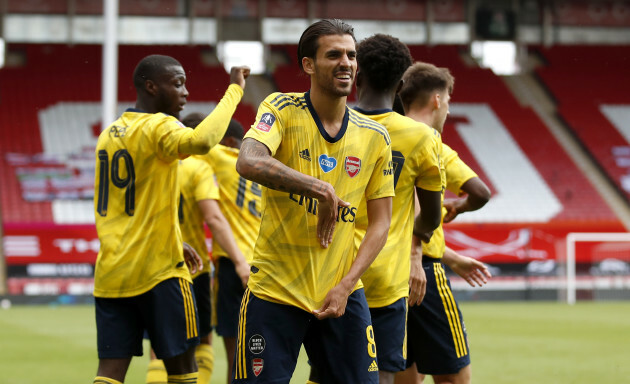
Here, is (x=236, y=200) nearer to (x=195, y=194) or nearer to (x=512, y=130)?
(x=195, y=194)

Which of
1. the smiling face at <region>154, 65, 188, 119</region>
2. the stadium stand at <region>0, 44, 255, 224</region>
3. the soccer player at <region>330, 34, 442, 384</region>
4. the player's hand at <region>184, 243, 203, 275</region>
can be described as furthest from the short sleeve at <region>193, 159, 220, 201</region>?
the stadium stand at <region>0, 44, 255, 224</region>

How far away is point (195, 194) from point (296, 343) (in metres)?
2.74

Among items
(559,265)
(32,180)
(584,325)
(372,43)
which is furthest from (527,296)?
(372,43)

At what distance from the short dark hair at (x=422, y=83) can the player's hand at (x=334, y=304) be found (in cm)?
169

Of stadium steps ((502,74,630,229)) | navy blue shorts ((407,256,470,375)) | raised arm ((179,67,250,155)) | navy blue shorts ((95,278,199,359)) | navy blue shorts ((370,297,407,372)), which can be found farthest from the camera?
stadium steps ((502,74,630,229))

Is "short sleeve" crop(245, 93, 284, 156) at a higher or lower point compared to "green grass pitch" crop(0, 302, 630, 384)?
higher

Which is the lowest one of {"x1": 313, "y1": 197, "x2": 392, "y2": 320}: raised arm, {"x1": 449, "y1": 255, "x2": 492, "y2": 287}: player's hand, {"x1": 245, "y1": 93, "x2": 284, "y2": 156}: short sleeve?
{"x1": 449, "y1": 255, "x2": 492, "y2": 287}: player's hand

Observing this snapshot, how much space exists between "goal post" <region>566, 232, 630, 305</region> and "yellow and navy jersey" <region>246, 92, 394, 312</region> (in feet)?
56.8

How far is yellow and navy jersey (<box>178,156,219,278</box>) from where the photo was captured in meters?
5.99

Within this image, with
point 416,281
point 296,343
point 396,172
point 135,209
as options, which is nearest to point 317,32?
point 396,172

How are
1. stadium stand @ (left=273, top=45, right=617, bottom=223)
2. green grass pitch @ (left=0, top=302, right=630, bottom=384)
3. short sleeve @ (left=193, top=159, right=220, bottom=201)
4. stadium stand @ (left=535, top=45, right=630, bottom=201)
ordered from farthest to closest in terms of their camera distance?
1. stadium stand @ (left=535, top=45, right=630, bottom=201)
2. stadium stand @ (left=273, top=45, right=617, bottom=223)
3. green grass pitch @ (left=0, top=302, right=630, bottom=384)
4. short sleeve @ (left=193, top=159, right=220, bottom=201)

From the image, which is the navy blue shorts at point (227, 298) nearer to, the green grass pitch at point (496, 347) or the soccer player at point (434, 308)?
the soccer player at point (434, 308)

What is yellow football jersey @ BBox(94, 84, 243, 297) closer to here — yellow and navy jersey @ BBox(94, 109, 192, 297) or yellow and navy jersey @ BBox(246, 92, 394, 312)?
yellow and navy jersey @ BBox(94, 109, 192, 297)

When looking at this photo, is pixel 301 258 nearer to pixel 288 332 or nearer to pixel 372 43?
pixel 288 332
